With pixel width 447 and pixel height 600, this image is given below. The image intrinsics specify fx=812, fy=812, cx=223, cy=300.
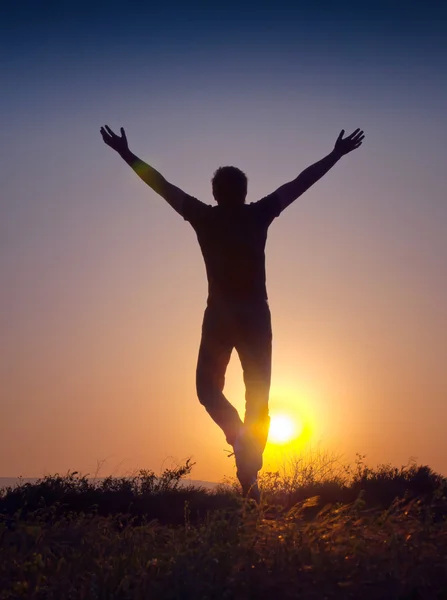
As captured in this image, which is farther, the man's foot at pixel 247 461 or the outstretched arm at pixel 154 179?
the outstretched arm at pixel 154 179

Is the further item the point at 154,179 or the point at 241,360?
the point at 154,179

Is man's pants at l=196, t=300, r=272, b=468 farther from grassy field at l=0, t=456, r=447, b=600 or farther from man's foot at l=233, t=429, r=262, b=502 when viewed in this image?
grassy field at l=0, t=456, r=447, b=600

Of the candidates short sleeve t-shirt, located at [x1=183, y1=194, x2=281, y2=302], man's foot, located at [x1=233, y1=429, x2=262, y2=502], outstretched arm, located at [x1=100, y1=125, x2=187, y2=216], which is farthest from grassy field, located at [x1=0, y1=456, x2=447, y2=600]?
outstretched arm, located at [x1=100, y1=125, x2=187, y2=216]

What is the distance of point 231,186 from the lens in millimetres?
7465

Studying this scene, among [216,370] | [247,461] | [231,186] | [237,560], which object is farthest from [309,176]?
[237,560]

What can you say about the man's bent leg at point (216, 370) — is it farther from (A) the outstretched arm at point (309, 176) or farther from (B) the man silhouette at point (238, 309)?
(A) the outstretched arm at point (309, 176)

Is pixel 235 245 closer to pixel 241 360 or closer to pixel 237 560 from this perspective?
pixel 241 360

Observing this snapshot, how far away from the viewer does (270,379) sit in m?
7.20

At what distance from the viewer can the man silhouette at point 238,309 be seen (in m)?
7.05

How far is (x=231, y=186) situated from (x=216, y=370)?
1693 mm

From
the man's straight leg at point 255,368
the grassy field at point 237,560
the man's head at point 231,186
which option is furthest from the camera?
the man's head at point 231,186

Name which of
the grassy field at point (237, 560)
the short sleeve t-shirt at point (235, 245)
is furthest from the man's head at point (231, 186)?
the grassy field at point (237, 560)

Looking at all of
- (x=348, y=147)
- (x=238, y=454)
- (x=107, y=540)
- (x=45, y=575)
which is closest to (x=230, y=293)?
(x=238, y=454)

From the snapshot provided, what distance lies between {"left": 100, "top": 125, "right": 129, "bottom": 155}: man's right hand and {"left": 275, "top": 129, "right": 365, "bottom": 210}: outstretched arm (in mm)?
1594
